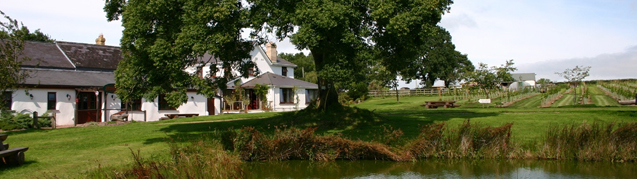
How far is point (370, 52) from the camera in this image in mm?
16562

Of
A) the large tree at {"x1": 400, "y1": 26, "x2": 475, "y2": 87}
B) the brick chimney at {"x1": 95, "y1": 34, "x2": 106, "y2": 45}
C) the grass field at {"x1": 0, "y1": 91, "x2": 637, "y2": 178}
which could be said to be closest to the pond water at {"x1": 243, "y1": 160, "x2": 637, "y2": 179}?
the grass field at {"x1": 0, "y1": 91, "x2": 637, "y2": 178}

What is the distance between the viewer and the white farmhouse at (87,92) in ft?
86.9

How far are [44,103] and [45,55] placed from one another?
7.81 m

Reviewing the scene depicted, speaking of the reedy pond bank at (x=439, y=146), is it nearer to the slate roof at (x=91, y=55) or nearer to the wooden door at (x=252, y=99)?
the slate roof at (x=91, y=55)

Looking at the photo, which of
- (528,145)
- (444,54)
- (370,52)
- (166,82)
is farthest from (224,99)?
(444,54)

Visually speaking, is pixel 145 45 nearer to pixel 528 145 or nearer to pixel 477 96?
pixel 528 145

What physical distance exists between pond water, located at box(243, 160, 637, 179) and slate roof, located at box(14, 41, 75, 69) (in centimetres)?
2572

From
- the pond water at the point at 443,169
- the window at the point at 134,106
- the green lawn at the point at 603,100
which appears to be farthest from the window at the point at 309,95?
the pond water at the point at 443,169

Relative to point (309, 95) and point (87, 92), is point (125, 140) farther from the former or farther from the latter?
point (309, 95)

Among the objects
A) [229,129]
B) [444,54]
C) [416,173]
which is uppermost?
[444,54]

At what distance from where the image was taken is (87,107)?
28.7 metres

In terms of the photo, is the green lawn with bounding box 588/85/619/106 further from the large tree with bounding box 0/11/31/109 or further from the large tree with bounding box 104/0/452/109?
the large tree with bounding box 0/11/31/109

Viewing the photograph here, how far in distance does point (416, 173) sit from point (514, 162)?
2990 mm

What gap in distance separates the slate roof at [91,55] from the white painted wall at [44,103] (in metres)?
6.41
